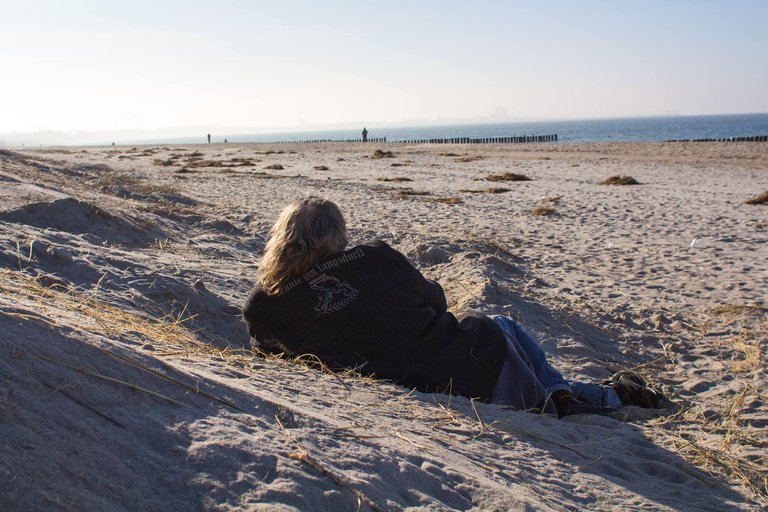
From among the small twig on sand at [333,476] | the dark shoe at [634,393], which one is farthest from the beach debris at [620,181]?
the small twig on sand at [333,476]

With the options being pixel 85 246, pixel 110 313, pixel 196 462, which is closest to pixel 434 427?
pixel 196 462

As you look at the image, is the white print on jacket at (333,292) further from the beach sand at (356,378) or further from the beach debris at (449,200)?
the beach debris at (449,200)

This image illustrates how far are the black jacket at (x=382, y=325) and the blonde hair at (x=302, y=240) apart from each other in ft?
0.16

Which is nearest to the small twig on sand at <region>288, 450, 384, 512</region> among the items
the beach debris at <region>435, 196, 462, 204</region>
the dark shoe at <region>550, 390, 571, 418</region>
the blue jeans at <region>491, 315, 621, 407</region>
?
the blue jeans at <region>491, 315, 621, 407</region>

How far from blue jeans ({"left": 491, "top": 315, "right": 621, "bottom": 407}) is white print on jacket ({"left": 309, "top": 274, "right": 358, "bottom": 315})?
81 cm

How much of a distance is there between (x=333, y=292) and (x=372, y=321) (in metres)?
0.23

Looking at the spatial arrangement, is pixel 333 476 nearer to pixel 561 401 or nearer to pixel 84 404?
pixel 84 404

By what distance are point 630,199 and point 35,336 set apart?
1121cm

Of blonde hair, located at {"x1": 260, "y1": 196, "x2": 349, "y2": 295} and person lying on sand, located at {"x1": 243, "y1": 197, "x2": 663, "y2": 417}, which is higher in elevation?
Answer: blonde hair, located at {"x1": 260, "y1": 196, "x2": 349, "y2": 295}

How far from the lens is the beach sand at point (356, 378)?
2.05m

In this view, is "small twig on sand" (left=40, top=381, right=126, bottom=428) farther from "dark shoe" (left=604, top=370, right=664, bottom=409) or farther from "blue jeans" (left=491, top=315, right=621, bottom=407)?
"dark shoe" (left=604, top=370, right=664, bottom=409)

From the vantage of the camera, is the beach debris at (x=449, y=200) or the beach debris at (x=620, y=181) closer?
the beach debris at (x=449, y=200)

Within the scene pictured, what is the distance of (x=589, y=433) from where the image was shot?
10.7ft

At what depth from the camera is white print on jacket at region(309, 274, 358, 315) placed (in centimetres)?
323
